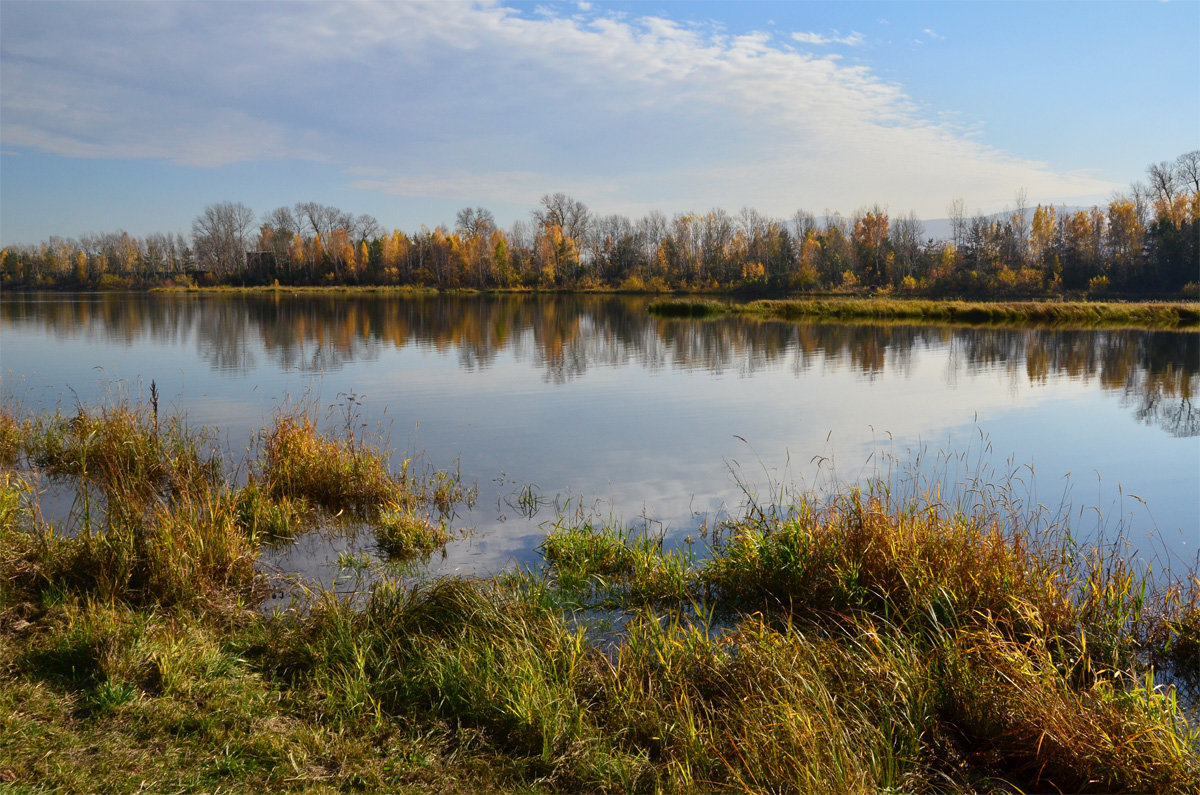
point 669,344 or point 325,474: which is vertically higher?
point 669,344

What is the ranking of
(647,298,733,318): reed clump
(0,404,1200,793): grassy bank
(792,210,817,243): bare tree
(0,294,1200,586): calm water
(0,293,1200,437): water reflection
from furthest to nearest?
(792,210,817,243): bare tree < (647,298,733,318): reed clump < (0,293,1200,437): water reflection < (0,294,1200,586): calm water < (0,404,1200,793): grassy bank

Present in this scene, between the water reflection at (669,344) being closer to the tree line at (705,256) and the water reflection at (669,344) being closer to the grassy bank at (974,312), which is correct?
the grassy bank at (974,312)

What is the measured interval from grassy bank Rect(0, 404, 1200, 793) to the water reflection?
433 inches

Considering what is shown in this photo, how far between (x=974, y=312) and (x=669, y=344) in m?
23.3

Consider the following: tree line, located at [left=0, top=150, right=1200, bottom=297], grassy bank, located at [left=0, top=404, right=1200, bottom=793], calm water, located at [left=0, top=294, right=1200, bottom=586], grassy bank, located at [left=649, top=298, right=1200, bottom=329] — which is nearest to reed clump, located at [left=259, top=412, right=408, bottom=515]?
calm water, located at [left=0, top=294, right=1200, bottom=586]

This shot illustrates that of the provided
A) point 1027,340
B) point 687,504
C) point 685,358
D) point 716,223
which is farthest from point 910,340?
point 716,223

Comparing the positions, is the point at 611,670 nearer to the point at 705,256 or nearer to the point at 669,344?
the point at 669,344

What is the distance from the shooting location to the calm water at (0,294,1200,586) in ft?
30.2

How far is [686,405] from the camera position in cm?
1570

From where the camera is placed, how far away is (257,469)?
9344 mm

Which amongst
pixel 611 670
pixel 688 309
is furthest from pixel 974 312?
pixel 611 670

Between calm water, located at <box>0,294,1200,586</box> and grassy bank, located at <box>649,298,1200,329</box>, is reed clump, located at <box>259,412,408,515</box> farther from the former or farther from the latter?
grassy bank, located at <box>649,298,1200,329</box>

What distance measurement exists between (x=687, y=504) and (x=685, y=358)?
51.1 ft

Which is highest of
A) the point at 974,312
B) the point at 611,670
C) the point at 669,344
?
the point at 974,312
